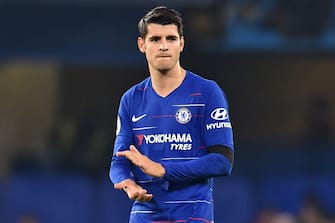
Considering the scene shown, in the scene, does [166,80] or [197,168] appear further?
[166,80]

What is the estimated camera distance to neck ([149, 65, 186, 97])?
173 inches

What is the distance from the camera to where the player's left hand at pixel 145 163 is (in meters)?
4.14

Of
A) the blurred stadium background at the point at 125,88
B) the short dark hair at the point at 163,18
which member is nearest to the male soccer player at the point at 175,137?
A: the short dark hair at the point at 163,18

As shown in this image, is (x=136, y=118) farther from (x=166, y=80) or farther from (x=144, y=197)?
(x=144, y=197)

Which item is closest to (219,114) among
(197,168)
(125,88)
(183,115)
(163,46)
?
(183,115)

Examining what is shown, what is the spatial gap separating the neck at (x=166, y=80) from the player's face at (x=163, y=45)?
0.18 ft

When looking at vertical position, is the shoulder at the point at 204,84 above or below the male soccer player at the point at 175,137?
above

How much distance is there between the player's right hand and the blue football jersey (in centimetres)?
5

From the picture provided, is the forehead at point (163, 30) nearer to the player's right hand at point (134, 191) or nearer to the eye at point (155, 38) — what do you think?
the eye at point (155, 38)

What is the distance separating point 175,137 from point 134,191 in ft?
1.02

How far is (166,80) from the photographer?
441 centimetres

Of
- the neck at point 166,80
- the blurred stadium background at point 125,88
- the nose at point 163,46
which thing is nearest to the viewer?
the nose at point 163,46

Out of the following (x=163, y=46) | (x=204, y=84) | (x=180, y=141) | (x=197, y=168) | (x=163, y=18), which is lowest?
(x=197, y=168)
